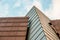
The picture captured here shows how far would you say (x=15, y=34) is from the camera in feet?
104

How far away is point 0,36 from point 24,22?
6.82m

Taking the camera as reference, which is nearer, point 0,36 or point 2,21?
point 0,36

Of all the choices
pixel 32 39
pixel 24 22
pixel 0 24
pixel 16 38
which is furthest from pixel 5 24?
pixel 32 39

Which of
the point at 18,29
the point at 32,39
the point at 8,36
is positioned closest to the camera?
the point at 32,39

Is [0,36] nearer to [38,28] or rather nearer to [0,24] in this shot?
[0,24]

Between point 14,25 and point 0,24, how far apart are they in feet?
11.3

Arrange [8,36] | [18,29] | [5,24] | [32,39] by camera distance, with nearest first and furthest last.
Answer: [32,39]
[8,36]
[18,29]
[5,24]

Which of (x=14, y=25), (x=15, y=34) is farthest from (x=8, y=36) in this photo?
(x=14, y=25)

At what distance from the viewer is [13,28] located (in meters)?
33.8

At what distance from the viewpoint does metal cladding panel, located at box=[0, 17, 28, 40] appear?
3094cm

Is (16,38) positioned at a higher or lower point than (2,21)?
lower

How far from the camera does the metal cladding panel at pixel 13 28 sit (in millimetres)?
Result: 30938

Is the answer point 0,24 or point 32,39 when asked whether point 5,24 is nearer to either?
point 0,24

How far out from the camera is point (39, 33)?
29.3m
